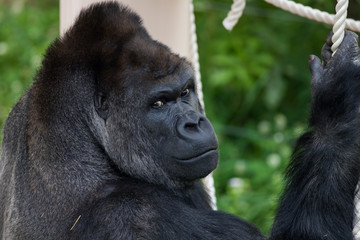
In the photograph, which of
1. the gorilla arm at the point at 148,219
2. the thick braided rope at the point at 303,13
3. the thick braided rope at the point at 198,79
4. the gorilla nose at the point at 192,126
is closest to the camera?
the gorilla arm at the point at 148,219

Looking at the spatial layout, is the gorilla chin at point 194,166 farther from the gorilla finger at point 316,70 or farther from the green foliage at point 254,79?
the green foliage at point 254,79

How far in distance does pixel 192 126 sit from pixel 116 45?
539mm

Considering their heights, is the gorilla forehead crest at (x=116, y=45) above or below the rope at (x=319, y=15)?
above

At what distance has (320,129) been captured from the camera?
115 inches

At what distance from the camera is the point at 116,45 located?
3.02 meters

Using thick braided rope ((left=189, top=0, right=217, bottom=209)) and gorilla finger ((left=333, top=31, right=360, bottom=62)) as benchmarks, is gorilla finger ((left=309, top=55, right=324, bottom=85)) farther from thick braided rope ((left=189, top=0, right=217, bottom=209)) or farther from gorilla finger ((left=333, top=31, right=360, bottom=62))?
thick braided rope ((left=189, top=0, right=217, bottom=209))

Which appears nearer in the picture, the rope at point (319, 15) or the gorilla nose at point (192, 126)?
the rope at point (319, 15)

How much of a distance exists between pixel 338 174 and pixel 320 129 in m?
0.23

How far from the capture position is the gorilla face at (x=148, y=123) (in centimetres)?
295

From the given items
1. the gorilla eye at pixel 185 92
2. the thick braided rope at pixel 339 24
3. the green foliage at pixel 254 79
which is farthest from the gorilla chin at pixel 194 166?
the green foliage at pixel 254 79

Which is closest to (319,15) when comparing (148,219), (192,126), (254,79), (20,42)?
(192,126)

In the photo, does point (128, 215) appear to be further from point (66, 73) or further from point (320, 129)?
point (320, 129)

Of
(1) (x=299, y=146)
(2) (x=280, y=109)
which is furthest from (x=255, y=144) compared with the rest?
(1) (x=299, y=146)

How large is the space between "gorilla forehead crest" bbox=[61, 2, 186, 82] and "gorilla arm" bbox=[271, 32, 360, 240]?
2.37ft
